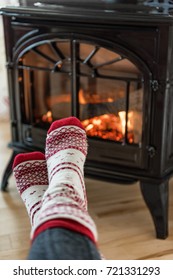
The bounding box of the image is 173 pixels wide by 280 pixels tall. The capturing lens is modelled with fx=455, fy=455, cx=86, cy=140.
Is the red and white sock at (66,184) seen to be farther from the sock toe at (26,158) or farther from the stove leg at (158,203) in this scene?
the stove leg at (158,203)

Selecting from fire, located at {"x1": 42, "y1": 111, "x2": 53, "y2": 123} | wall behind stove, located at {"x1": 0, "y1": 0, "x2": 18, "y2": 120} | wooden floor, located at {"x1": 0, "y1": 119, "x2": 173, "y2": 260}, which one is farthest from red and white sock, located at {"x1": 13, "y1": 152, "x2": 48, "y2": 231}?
wall behind stove, located at {"x1": 0, "y1": 0, "x2": 18, "y2": 120}

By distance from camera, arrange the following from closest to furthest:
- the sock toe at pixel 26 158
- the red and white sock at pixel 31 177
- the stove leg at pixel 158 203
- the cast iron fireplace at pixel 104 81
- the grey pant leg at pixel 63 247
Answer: the grey pant leg at pixel 63 247, the red and white sock at pixel 31 177, the sock toe at pixel 26 158, the cast iron fireplace at pixel 104 81, the stove leg at pixel 158 203

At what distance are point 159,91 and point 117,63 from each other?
0.18 m

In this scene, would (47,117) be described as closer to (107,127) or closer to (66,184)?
(107,127)

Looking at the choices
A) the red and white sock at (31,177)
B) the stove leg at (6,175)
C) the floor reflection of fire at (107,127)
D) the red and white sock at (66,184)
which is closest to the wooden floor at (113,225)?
the stove leg at (6,175)

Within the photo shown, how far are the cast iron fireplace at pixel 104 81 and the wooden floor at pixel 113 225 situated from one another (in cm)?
8

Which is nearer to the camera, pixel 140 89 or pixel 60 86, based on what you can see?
pixel 140 89

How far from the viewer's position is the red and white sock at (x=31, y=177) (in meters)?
1.09

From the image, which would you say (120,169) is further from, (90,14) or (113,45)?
(90,14)

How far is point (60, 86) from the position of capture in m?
1.75

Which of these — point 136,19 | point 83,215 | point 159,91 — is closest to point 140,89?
point 159,91

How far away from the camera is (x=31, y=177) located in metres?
1.17

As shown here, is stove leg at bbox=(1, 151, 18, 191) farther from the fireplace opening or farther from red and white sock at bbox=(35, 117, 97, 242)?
red and white sock at bbox=(35, 117, 97, 242)

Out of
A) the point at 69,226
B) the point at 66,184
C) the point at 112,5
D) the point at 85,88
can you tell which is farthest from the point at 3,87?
the point at 69,226
